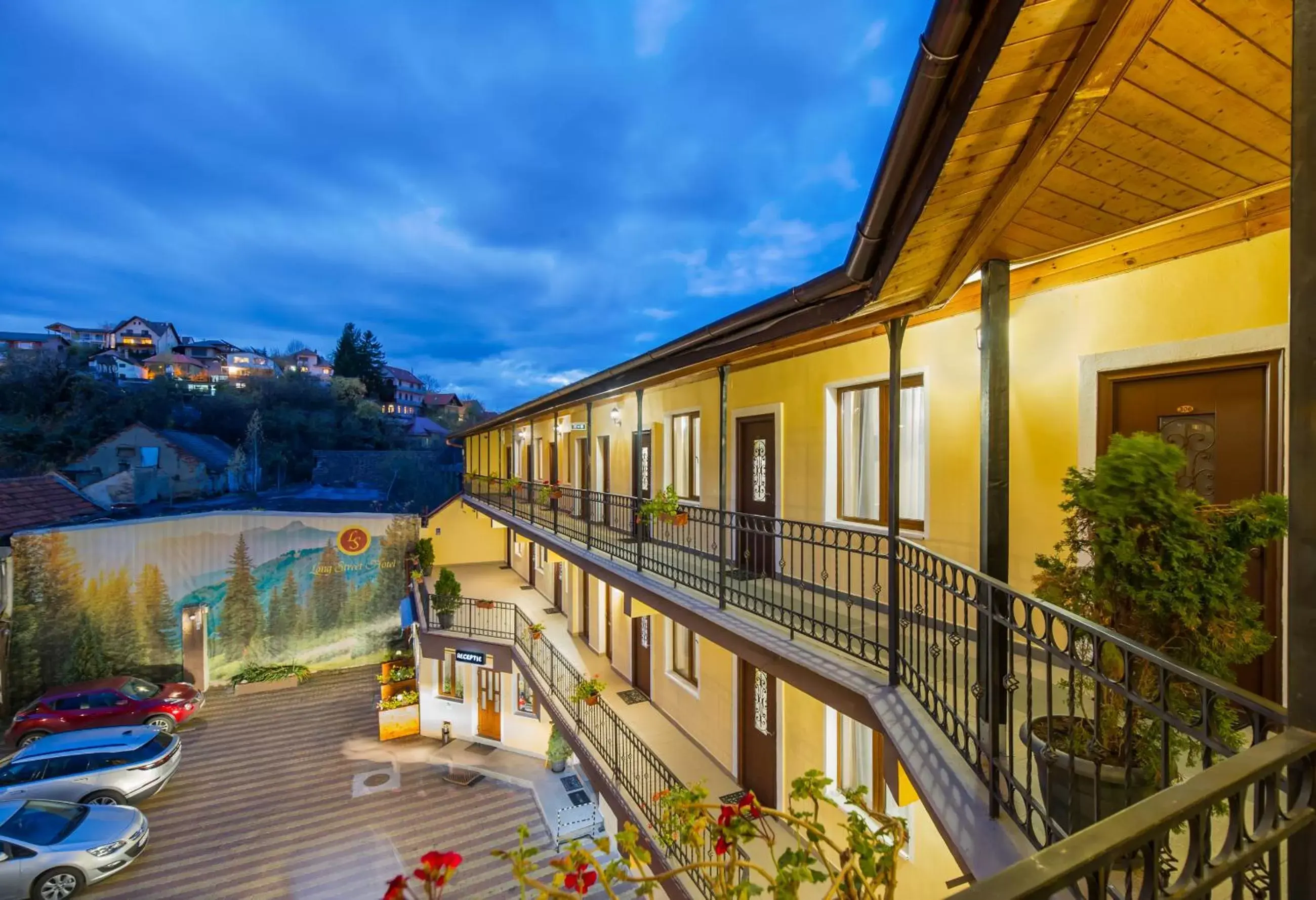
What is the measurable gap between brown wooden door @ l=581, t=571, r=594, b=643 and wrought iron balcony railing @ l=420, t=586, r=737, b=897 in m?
1.01

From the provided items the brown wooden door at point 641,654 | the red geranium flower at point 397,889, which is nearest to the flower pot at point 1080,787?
the red geranium flower at point 397,889

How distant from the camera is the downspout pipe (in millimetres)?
1647

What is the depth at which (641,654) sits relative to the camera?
36.7 ft

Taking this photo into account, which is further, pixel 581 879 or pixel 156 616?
pixel 156 616

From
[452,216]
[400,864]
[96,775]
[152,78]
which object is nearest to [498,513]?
[400,864]

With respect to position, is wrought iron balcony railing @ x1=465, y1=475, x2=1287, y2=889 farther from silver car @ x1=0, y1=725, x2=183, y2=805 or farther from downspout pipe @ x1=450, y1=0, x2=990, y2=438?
silver car @ x1=0, y1=725, x2=183, y2=805

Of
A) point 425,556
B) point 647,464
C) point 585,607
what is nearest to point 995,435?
point 647,464

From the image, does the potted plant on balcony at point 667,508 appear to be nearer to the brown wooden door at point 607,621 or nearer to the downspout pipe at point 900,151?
the downspout pipe at point 900,151

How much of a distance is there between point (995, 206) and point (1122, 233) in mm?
1248

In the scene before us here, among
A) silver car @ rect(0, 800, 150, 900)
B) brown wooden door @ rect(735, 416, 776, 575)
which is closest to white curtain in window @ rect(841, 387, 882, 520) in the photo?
brown wooden door @ rect(735, 416, 776, 575)

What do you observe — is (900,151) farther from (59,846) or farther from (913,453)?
(59,846)

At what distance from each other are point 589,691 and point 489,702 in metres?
8.35

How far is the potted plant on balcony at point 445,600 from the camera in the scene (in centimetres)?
1633

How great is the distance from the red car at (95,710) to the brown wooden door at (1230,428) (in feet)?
68.8
